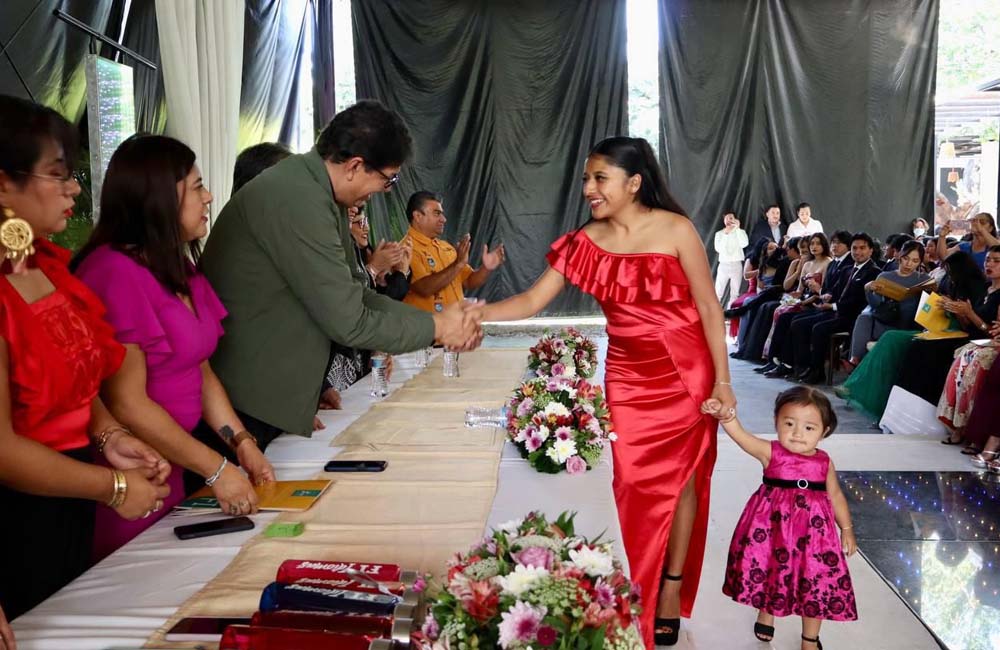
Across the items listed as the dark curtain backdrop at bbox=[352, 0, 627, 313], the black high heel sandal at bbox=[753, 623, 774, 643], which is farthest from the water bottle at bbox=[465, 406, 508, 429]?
the dark curtain backdrop at bbox=[352, 0, 627, 313]

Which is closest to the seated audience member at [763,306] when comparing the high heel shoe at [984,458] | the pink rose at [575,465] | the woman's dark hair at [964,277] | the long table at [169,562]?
the woman's dark hair at [964,277]

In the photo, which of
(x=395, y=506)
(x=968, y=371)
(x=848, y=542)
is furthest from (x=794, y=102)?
(x=395, y=506)

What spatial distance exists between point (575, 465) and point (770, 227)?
9235mm

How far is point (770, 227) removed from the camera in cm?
1050

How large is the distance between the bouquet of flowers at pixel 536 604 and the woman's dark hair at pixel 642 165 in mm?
1550

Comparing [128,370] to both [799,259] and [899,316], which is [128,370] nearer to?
[899,316]

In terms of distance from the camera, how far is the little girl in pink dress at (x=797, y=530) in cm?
217

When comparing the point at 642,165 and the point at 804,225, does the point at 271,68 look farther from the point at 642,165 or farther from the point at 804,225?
the point at 804,225

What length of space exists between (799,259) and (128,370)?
8.00m

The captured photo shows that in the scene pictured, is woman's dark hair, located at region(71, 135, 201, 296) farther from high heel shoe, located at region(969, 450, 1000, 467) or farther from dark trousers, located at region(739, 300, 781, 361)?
dark trousers, located at region(739, 300, 781, 361)

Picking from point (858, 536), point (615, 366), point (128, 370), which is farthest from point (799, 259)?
point (128, 370)

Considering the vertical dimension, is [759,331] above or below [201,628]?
below

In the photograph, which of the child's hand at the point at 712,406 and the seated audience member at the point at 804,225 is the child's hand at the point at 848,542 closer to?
the child's hand at the point at 712,406

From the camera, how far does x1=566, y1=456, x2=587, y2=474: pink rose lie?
197 cm
